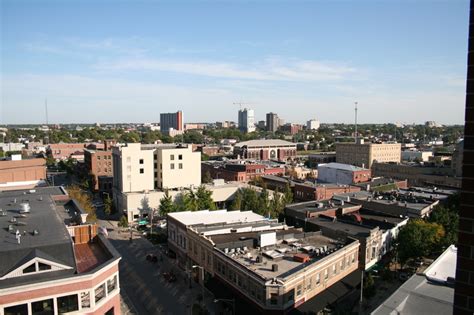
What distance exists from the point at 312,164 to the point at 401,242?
10285 centimetres

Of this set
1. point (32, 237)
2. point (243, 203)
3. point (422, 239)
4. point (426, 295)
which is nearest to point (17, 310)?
point (32, 237)

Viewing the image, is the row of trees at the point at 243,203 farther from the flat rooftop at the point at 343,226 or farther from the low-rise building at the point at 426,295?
the low-rise building at the point at 426,295

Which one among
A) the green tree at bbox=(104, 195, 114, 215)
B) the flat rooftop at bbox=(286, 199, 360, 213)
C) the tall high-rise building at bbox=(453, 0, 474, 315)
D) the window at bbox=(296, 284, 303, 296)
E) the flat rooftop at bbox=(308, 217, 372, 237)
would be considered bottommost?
the green tree at bbox=(104, 195, 114, 215)

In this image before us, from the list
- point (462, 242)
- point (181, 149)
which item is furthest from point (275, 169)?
point (462, 242)

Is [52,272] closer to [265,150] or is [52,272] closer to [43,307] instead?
[43,307]

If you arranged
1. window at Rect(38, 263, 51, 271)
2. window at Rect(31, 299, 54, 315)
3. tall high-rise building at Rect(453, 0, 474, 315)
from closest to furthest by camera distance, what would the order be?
1. tall high-rise building at Rect(453, 0, 474, 315)
2. window at Rect(31, 299, 54, 315)
3. window at Rect(38, 263, 51, 271)

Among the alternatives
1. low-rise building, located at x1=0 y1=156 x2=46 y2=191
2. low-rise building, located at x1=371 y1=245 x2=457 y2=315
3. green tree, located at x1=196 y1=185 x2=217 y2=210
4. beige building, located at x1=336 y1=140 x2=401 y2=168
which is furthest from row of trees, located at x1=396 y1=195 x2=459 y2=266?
beige building, located at x1=336 y1=140 x2=401 y2=168

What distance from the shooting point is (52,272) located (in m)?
24.9

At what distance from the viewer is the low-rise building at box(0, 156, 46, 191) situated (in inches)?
2992

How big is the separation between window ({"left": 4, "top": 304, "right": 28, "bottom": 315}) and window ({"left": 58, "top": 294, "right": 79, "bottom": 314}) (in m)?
1.87

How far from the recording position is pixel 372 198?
6375 centimetres

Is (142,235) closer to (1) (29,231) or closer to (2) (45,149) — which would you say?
(1) (29,231)

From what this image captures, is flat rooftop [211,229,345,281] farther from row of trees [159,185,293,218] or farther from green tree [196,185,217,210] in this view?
green tree [196,185,217,210]

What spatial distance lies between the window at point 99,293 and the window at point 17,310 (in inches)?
163
